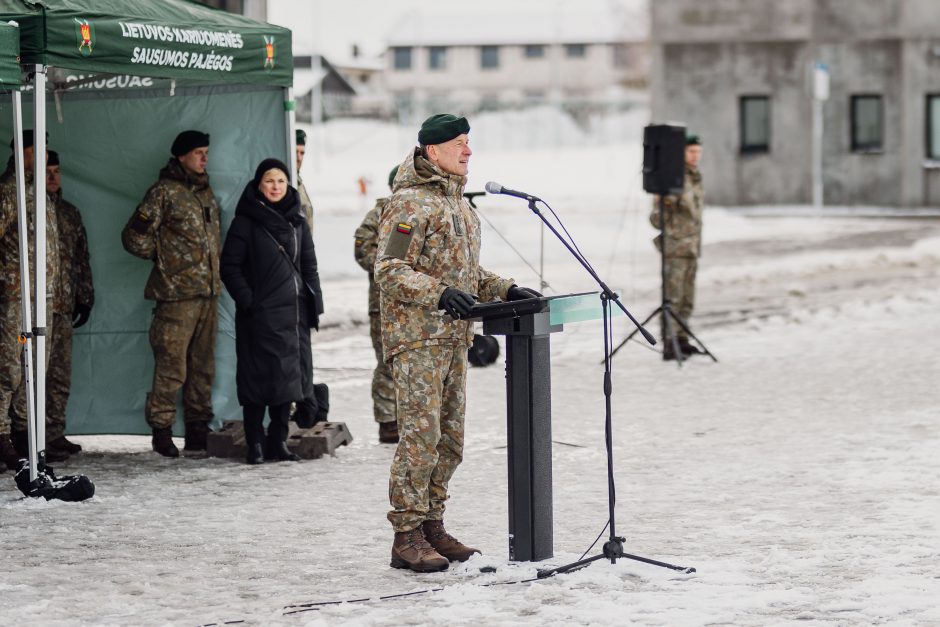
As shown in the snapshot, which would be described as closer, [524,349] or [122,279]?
[524,349]

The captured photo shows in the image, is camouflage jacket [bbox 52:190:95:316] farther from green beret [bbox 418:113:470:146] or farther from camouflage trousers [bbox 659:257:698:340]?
camouflage trousers [bbox 659:257:698:340]

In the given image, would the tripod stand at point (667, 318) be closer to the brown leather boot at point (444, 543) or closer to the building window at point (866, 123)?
the brown leather boot at point (444, 543)

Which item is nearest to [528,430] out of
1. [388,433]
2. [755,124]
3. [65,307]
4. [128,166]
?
[388,433]

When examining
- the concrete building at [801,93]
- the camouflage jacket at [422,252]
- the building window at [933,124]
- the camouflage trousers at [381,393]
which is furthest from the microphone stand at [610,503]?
the building window at [933,124]

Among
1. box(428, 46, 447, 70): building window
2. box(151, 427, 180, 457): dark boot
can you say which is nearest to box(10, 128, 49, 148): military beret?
box(151, 427, 180, 457): dark boot

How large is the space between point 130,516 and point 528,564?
237 cm

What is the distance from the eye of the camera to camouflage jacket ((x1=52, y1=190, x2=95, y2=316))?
9258mm

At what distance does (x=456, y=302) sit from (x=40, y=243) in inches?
118

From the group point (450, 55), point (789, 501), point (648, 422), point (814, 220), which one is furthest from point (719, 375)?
point (450, 55)

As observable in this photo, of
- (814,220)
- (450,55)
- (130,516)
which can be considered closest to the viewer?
(130,516)

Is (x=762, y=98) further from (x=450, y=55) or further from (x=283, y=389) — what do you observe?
(x=450, y=55)

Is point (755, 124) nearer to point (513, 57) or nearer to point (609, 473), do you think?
point (609, 473)

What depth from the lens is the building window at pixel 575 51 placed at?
91188 mm

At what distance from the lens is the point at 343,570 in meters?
6.67
